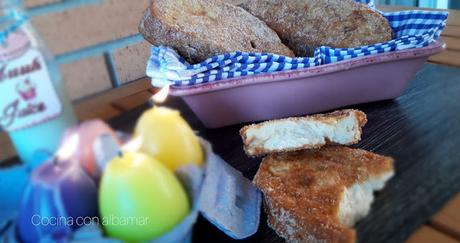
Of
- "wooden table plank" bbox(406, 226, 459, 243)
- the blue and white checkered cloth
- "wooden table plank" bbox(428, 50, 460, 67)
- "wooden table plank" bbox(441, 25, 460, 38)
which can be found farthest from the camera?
"wooden table plank" bbox(441, 25, 460, 38)

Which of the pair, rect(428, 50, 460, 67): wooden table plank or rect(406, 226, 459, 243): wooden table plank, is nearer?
rect(406, 226, 459, 243): wooden table plank

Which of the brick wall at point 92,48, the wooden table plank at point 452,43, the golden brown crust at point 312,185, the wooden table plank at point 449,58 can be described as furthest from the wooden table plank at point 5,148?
the wooden table plank at point 452,43

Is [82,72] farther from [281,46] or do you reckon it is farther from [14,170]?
[281,46]

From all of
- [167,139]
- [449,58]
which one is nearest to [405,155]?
[167,139]

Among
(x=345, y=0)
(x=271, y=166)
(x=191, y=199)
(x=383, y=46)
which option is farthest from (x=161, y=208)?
(x=345, y=0)

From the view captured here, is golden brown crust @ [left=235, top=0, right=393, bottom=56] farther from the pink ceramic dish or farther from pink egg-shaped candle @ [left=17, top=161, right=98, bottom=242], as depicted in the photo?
pink egg-shaped candle @ [left=17, top=161, right=98, bottom=242]

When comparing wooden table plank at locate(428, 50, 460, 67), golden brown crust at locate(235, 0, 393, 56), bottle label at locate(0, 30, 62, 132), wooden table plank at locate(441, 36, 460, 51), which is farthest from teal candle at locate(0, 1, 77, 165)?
wooden table plank at locate(441, 36, 460, 51)

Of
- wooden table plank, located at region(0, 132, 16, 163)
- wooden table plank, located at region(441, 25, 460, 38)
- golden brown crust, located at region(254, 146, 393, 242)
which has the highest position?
wooden table plank, located at region(0, 132, 16, 163)
